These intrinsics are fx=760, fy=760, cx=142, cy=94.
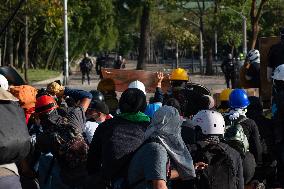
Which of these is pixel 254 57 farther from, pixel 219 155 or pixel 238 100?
pixel 219 155

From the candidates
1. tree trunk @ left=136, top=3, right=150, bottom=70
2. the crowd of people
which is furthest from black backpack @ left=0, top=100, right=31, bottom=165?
tree trunk @ left=136, top=3, right=150, bottom=70

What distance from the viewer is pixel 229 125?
293 inches

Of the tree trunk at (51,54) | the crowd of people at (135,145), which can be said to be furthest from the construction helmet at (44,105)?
Answer: the tree trunk at (51,54)

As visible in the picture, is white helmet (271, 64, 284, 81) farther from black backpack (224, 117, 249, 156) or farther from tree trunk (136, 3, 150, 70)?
tree trunk (136, 3, 150, 70)

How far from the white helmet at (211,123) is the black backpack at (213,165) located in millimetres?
124

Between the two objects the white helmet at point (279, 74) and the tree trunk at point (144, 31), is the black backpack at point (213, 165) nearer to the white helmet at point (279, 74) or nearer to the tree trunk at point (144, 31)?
the white helmet at point (279, 74)

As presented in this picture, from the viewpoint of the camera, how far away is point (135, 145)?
18.3ft

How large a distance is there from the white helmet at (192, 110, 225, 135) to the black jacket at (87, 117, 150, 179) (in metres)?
0.76

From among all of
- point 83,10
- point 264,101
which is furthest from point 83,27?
→ point 264,101

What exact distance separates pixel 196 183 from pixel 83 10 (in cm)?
5263

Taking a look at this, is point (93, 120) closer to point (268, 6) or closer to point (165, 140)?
point (165, 140)

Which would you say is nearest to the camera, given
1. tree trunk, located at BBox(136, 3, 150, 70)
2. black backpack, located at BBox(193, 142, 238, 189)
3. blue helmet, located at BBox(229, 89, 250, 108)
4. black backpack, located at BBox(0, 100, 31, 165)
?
black backpack, located at BBox(0, 100, 31, 165)

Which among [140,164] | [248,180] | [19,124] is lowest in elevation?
[248,180]

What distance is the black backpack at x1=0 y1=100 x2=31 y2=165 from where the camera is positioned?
4457 millimetres
